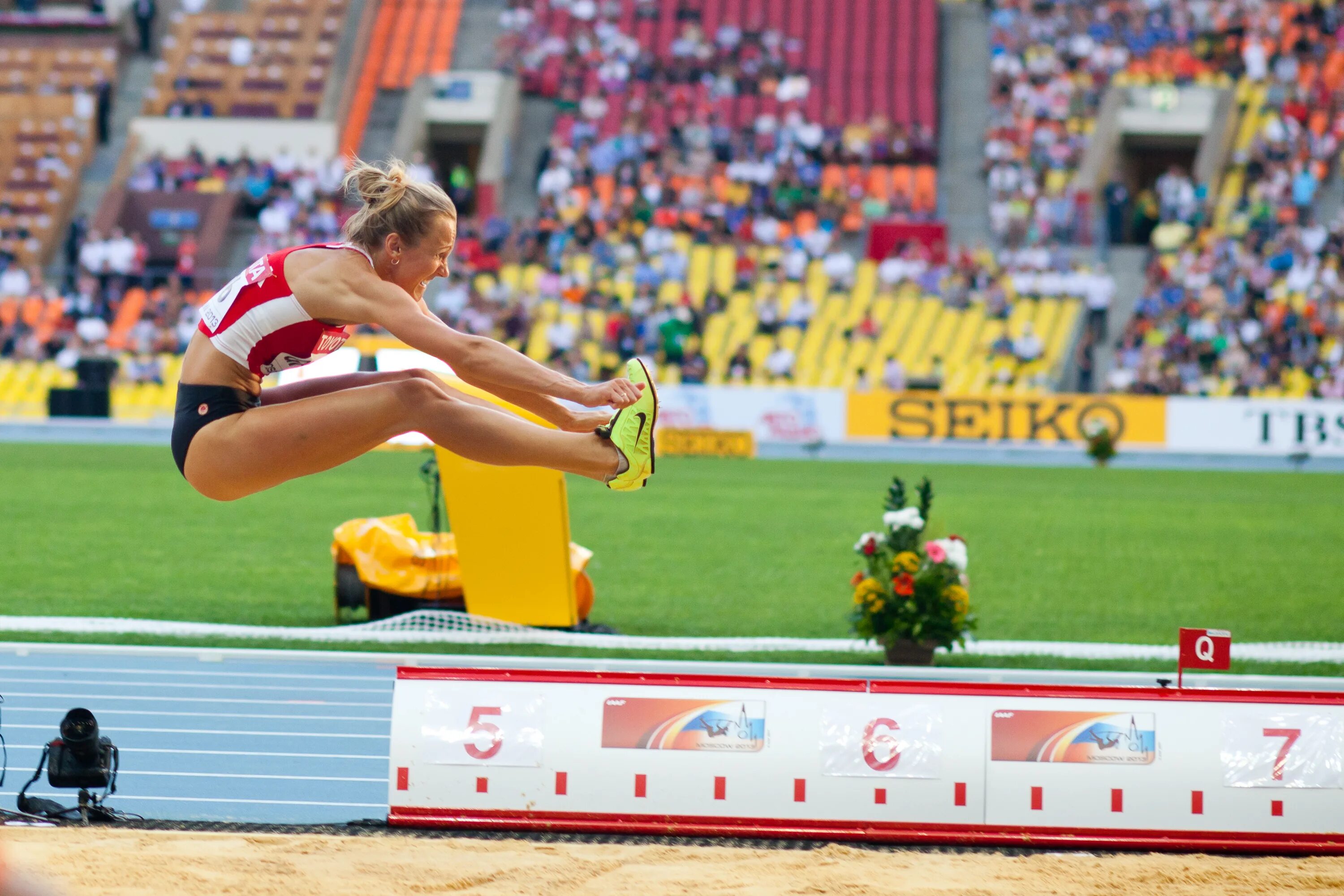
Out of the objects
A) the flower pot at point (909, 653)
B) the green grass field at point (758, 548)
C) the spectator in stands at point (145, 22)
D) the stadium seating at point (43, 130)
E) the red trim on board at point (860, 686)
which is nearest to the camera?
the red trim on board at point (860, 686)

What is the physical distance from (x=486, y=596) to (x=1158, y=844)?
465cm

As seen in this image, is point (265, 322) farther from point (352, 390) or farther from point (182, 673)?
point (182, 673)

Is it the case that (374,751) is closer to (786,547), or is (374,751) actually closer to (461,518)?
(461,518)

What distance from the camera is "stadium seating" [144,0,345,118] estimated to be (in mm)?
33156

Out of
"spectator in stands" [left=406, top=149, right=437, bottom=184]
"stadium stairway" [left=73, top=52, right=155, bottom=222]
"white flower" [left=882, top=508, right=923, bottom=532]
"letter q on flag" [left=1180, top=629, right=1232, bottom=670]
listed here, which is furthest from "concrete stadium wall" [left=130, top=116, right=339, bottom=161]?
"letter q on flag" [left=1180, top=629, right=1232, bottom=670]

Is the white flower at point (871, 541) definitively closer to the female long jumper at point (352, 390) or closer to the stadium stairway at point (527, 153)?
the female long jumper at point (352, 390)

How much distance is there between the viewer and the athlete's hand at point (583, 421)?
5.20 meters

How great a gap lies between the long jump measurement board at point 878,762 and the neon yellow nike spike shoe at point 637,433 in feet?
2.93

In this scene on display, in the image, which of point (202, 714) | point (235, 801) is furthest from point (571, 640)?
point (235, 801)

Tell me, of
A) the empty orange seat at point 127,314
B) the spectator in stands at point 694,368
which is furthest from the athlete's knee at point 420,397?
the empty orange seat at point 127,314

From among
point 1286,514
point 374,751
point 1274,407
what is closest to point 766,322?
point 1274,407

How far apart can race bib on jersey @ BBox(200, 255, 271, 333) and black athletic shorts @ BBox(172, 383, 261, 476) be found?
0.68 ft

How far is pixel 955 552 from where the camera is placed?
8227mm

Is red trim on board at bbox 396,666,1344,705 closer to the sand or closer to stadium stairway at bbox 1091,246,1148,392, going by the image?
the sand
